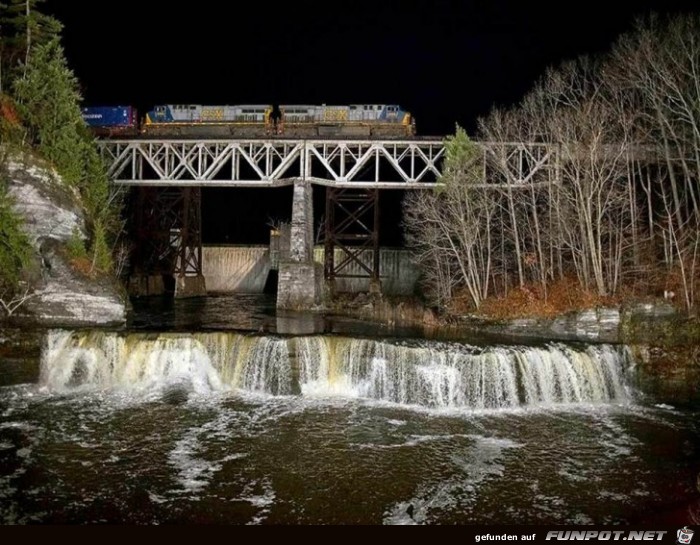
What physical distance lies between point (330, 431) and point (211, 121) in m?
23.3

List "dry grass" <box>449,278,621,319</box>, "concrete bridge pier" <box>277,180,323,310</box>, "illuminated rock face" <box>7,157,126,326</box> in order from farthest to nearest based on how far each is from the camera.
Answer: "concrete bridge pier" <box>277,180,323,310</box> < "dry grass" <box>449,278,621,319</box> < "illuminated rock face" <box>7,157,126,326</box>

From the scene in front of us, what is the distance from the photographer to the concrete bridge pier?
25172 millimetres

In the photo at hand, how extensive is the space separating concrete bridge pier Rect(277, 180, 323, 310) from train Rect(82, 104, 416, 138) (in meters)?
5.49

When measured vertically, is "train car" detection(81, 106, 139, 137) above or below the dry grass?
above

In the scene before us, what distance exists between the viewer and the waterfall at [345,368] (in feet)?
49.3

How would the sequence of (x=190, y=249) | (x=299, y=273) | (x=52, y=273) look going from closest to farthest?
(x=52, y=273), (x=299, y=273), (x=190, y=249)

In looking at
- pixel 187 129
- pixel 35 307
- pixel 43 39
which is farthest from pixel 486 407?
pixel 43 39

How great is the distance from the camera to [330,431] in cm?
1237

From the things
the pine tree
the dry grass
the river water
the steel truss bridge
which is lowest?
the river water

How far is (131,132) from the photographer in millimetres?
31641

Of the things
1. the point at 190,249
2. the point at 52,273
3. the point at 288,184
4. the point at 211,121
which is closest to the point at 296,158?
the point at 288,184

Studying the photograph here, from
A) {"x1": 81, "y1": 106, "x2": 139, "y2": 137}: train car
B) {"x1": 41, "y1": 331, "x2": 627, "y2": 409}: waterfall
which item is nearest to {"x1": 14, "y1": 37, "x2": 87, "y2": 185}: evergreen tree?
{"x1": 41, "y1": 331, "x2": 627, "y2": 409}: waterfall

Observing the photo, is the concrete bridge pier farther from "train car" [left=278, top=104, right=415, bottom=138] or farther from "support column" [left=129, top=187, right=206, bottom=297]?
"support column" [left=129, top=187, right=206, bottom=297]

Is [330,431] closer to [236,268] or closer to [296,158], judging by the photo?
[296,158]
